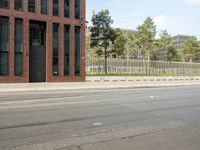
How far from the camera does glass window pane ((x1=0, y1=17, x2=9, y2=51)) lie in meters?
34.8

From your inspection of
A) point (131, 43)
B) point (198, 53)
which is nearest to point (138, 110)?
point (131, 43)

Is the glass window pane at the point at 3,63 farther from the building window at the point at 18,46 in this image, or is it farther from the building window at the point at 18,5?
the building window at the point at 18,5

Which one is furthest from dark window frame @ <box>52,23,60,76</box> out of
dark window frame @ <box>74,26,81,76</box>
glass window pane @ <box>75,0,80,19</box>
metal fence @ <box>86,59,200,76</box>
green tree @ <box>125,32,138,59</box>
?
green tree @ <box>125,32,138,59</box>

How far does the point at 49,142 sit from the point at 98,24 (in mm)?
47753

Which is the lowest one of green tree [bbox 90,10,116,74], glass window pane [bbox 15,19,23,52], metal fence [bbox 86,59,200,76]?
metal fence [bbox 86,59,200,76]

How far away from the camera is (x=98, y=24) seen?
53.6 meters

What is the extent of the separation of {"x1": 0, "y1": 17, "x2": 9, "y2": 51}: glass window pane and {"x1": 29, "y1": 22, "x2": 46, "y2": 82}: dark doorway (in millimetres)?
3758

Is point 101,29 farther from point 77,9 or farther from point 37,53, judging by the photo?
point 37,53

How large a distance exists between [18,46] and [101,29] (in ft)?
67.0

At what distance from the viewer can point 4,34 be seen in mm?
35188

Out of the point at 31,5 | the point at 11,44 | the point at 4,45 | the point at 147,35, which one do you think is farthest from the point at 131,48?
the point at 4,45

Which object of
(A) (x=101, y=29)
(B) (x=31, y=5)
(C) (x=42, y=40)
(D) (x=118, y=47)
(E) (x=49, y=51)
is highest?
(B) (x=31, y=5)

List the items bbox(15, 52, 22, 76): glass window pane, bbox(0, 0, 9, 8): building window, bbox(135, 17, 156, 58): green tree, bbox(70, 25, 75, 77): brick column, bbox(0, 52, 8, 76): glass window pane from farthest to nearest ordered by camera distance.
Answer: bbox(135, 17, 156, 58): green tree, bbox(70, 25, 75, 77): brick column, bbox(15, 52, 22, 76): glass window pane, bbox(0, 0, 9, 8): building window, bbox(0, 52, 8, 76): glass window pane

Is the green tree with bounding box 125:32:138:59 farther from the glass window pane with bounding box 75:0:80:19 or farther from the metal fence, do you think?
the glass window pane with bounding box 75:0:80:19
